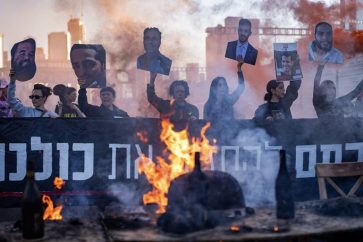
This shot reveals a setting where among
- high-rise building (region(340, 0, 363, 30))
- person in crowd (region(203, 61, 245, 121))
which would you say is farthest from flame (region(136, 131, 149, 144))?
high-rise building (region(340, 0, 363, 30))

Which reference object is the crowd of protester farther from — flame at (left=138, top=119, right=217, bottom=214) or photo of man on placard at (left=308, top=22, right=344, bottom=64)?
flame at (left=138, top=119, right=217, bottom=214)

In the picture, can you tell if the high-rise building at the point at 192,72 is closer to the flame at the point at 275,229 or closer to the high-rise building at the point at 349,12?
the high-rise building at the point at 349,12

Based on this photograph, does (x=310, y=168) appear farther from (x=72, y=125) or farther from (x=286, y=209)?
(x=72, y=125)

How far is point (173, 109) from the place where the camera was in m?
6.98

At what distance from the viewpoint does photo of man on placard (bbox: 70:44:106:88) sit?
23.7ft

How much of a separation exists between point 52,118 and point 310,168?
3.75m

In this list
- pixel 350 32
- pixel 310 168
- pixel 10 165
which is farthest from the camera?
pixel 350 32

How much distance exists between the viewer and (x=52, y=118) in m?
5.92

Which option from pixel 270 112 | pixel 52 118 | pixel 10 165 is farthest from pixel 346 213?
pixel 10 165

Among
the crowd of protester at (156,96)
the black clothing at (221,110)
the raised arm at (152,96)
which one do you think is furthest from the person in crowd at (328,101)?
the raised arm at (152,96)

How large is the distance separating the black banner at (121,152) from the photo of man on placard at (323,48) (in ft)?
5.21

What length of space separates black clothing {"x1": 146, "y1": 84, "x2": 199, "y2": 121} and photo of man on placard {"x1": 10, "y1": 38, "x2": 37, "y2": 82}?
6.15ft

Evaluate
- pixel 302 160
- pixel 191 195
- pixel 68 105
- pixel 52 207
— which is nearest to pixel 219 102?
pixel 302 160

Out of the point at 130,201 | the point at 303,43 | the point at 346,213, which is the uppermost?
the point at 303,43
